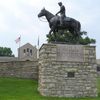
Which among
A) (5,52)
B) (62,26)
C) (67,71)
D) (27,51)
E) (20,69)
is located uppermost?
(5,52)

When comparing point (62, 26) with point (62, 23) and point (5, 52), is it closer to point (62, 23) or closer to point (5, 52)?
point (62, 23)

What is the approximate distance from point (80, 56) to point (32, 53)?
5286cm

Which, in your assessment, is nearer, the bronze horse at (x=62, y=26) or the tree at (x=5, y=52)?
the bronze horse at (x=62, y=26)

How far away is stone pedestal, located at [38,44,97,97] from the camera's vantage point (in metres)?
17.7

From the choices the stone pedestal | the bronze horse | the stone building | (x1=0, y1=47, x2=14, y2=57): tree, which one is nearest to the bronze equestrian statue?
the bronze horse

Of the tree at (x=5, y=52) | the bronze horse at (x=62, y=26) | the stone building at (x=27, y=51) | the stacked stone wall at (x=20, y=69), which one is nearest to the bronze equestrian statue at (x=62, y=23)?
the bronze horse at (x=62, y=26)

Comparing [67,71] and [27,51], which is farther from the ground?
[27,51]

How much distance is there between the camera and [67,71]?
58.4ft

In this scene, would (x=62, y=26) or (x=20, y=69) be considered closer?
(x=62, y=26)

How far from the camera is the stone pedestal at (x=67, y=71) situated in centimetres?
1769

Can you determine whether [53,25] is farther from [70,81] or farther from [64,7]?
[70,81]

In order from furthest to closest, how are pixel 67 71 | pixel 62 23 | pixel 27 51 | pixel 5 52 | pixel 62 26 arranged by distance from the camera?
1. pixel 5 52
2. pixel 27 51
3. pixel 62 26
4. pixel 62 23
5. pixel 67 71

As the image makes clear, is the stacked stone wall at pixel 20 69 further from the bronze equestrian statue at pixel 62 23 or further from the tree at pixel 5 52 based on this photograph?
the tree at pixel 5 52

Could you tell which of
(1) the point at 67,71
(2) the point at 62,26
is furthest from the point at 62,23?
(1) the point at 67,71
